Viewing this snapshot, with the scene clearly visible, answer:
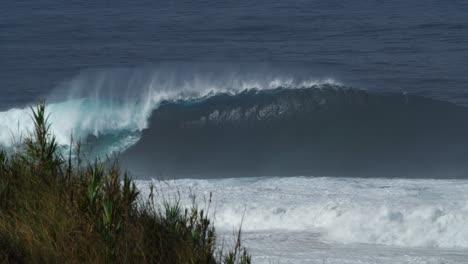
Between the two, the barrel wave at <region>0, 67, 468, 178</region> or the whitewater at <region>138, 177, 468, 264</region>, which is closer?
the whitewater at <region>138, 177, 468, 264</region>

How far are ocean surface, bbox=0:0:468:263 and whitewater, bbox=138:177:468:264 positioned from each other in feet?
0.09

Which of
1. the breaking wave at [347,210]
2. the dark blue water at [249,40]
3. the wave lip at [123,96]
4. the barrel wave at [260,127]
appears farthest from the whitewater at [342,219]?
the dark blue water at [249,40]

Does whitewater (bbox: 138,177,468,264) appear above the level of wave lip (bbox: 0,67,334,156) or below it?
below

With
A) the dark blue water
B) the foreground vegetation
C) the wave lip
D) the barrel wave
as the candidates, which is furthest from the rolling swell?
the foreground vegetation

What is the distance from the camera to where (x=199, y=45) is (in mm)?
34719

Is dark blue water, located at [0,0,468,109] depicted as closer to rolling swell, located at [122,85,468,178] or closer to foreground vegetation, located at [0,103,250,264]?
rolling swell, located at [122,85,468,178]

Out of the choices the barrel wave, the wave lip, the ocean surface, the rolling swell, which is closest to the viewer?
the ocean surface

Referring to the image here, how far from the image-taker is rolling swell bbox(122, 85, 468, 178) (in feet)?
70.2

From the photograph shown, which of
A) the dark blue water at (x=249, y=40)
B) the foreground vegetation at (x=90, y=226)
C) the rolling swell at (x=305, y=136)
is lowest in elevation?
the foreground vegetation at (x=90, y=226)

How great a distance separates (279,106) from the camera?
2362 cm

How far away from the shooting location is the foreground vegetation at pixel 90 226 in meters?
5.22

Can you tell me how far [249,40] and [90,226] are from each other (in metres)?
30.4

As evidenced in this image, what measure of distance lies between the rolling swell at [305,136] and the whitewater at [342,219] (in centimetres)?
646

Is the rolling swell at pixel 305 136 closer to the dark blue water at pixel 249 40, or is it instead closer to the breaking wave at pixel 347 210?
the dark blue water at pixel 249 40
